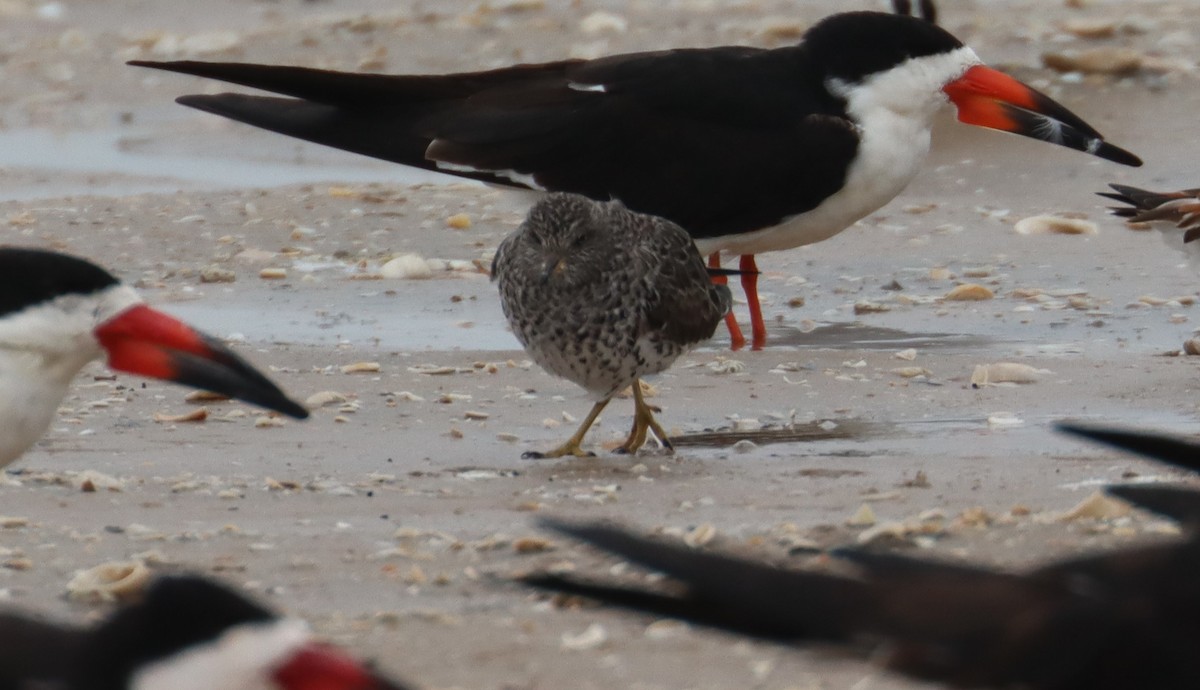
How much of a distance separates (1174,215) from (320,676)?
215 inches

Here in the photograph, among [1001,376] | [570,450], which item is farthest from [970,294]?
[570,450]

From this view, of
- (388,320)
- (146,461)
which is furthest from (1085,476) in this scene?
(388,320)

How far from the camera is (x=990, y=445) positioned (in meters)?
5.47

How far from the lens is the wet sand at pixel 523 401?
4066 millimetres

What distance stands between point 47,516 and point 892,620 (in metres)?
2.80

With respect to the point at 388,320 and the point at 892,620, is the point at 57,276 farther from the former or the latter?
the point at 388,320

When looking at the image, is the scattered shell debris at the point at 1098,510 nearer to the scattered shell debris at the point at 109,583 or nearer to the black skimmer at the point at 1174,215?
the scattered shell debris at the point at 109,583

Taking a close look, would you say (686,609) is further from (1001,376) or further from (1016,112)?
(1016,112)

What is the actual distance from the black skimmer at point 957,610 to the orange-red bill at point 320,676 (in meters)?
0.21

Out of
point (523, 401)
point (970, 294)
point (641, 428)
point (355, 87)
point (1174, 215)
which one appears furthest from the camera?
point (970, 294)

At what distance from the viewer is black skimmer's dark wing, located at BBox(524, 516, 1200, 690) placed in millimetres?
2238

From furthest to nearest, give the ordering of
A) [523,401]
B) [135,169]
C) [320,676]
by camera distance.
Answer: [135,169], [523,401], [320,676]

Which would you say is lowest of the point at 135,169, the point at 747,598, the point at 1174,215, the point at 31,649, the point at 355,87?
the point at 135,169

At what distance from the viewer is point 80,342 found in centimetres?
341
